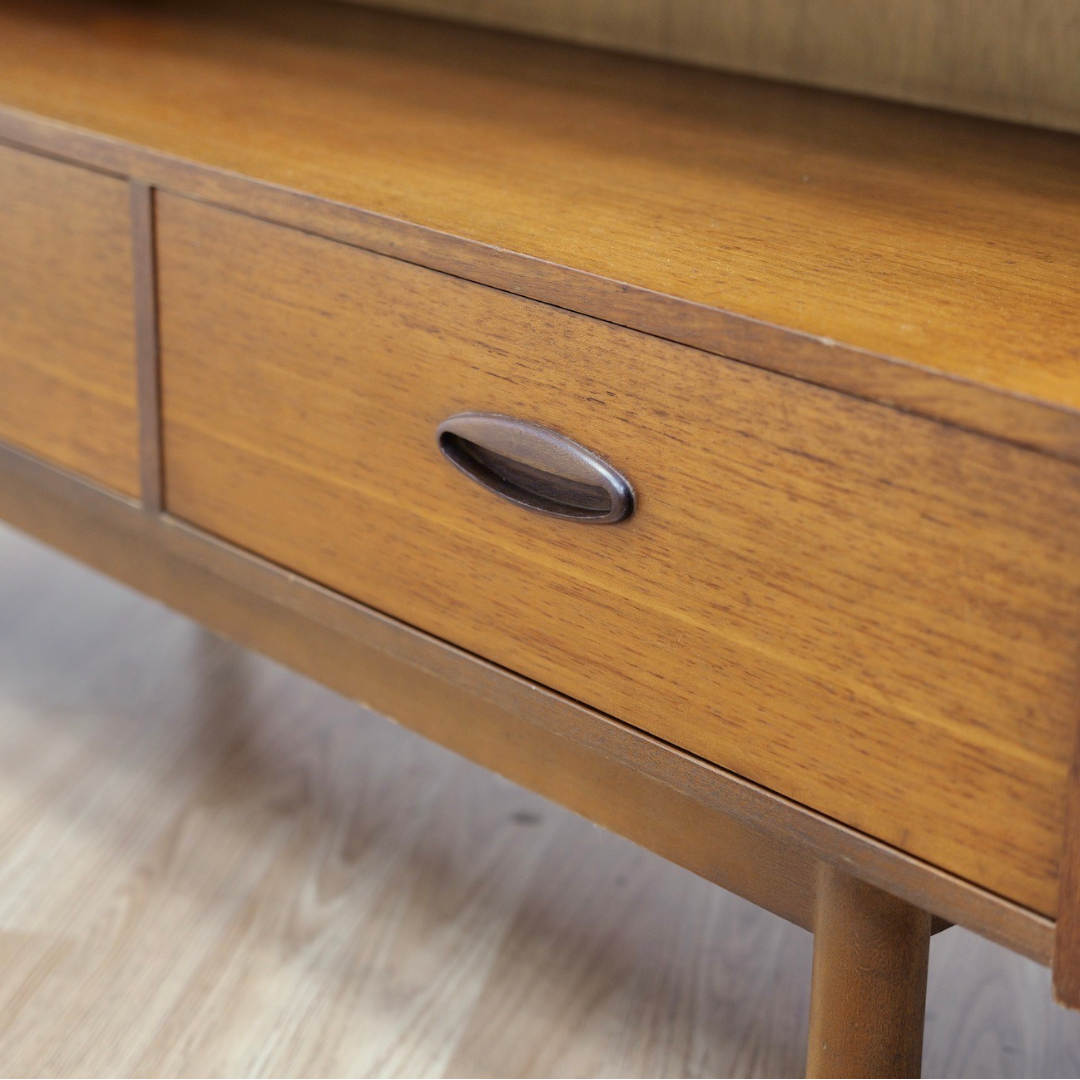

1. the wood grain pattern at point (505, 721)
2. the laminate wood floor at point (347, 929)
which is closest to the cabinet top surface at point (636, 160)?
the wood grain pattern at point (505, 721)

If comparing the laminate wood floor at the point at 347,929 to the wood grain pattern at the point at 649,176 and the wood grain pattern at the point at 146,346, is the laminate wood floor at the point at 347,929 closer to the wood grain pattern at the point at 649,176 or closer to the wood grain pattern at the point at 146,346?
the wood grain pattern at the point at 146,346

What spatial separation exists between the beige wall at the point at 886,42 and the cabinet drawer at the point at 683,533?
A: 1.33 feet

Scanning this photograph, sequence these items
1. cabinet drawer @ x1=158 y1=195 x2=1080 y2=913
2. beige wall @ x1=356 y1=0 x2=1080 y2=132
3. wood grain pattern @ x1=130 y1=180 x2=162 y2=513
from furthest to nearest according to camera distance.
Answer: beige wall @ x1=356 y1=0 x2=1080 y2=132, wood grain pattern @ x1=130 y1=180 x2=162 y2=513, cabinet drawer @ x1=158 y1=195 x2=1080 y2=913

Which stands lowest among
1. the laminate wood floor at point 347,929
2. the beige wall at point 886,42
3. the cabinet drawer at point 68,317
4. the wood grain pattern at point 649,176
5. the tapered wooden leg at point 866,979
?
the laminate wood floor at point 347,929

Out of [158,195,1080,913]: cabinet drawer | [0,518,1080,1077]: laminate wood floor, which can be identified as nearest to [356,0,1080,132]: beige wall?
[158,195,1080,913]: cabinet drawer

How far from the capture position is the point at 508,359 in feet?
1.75

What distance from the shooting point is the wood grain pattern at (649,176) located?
1.51ft

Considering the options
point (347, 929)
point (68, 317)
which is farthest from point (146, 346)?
point (347, 929)

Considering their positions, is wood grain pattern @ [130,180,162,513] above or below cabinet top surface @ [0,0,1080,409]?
below

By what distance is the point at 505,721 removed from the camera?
2.08ft

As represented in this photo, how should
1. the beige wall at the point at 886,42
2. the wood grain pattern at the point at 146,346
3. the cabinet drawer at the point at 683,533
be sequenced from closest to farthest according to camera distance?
the cabinet drawer at the point at 683,533 < the wood grain pattern at the point at 146,346 < the beige wall at the point at 886,42

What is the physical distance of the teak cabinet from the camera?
45cm

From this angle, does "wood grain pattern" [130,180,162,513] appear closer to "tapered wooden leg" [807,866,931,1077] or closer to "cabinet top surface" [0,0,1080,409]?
"cabinet top surface" [0,0,1080,409]

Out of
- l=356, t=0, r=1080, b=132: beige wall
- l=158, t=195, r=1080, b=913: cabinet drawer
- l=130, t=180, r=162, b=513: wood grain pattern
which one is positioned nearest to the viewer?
l=158, t=195, r=1080, b=913: cabinet drawer
